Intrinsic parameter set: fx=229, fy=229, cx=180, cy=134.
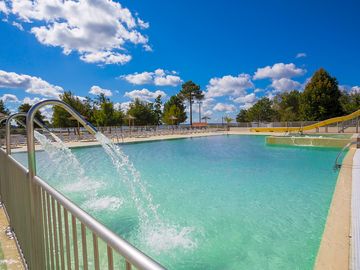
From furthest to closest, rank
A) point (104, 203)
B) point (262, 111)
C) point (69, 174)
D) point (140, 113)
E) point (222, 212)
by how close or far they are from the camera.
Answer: point (262, 111) → point (140, 113) → point (69, 174) → point (104, 203) → point (222, 212)

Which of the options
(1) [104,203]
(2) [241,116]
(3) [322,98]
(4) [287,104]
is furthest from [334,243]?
(2) [241,116]

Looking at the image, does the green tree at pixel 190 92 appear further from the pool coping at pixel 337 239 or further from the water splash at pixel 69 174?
the pool coping at pixel 337 239

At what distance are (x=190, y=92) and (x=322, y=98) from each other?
83.5 feet

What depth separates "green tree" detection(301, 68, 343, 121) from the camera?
3288 centimetres

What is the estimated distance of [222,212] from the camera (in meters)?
4.74

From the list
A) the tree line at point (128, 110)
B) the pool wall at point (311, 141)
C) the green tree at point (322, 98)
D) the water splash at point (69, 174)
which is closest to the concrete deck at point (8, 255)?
the water splash at point (69, 174)

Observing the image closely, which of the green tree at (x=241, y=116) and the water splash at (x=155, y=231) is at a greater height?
the green tree at (x=241, y=116)

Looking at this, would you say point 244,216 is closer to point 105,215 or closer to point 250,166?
point 105,215

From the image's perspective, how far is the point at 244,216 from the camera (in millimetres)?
4516

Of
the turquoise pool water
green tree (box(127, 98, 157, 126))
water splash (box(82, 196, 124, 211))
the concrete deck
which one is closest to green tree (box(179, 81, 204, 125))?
green tree (box(127, 98, 157, 126))

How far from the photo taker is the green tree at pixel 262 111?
55.4 metres

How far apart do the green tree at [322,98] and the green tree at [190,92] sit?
872 inches

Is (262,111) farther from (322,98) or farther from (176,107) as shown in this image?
(322,98)

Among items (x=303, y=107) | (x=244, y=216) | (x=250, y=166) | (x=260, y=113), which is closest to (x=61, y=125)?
(x=250, y=166)
